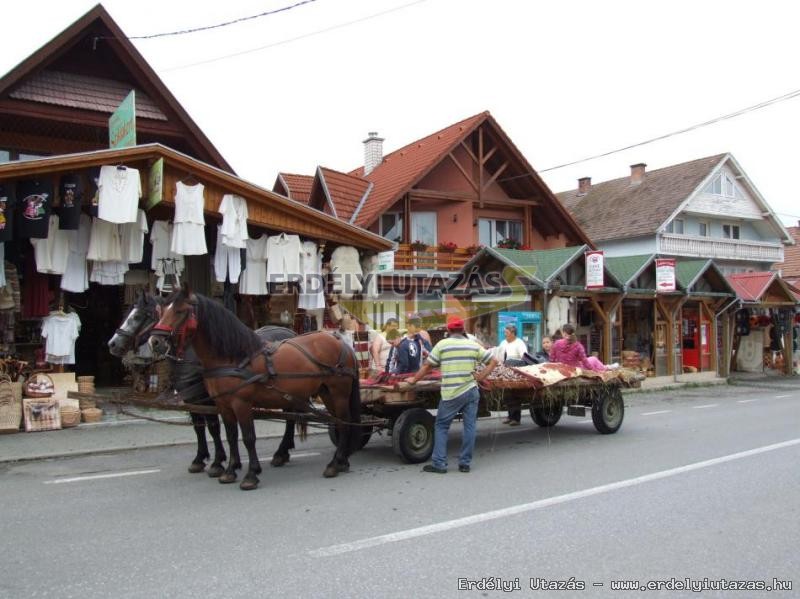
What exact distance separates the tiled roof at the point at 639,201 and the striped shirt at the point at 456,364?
25.1 m

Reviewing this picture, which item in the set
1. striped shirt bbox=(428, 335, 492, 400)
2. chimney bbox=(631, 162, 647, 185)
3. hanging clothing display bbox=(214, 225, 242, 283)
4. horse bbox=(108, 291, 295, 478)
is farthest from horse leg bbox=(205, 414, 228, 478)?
chimney bbox=(631, 162, 647, 185)

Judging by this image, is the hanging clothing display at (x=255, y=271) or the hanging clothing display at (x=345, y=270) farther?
the hanging clothing display at (x=345, y=270)

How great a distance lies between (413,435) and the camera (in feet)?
26.3

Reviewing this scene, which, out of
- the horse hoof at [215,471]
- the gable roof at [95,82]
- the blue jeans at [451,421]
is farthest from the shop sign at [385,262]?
the horse hoof at [215,471]

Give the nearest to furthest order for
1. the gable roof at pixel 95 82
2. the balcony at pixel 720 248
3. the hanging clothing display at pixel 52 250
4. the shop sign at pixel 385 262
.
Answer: the hanging clothing display at pixel 52 250 → the shop sign at pixel 385 262 → the gable roof at pixel 95 82 → the balcony at pixel 720 248

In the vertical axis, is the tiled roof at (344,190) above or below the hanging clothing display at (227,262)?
above

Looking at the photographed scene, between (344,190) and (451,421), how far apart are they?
656 inches

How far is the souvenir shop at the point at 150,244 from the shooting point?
10625mm

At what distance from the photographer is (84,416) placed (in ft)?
37.3

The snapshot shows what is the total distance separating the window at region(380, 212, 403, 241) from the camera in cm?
2297

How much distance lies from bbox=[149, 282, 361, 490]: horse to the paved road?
574mm

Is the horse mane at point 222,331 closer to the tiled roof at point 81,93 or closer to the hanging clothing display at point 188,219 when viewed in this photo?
the hanging clothing display at point 188,219

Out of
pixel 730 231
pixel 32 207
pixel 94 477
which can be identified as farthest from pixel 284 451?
pixel 730 231

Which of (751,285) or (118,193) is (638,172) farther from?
(118,193)
